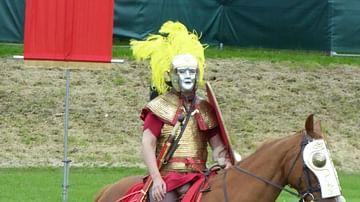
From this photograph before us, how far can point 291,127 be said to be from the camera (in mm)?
20078

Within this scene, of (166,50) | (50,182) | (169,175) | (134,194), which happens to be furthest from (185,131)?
(50,182)

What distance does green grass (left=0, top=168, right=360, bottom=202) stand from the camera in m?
14.6

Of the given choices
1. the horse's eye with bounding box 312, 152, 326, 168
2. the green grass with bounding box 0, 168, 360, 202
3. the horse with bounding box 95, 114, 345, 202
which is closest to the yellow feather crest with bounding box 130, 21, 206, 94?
the horse with bounding box 95, 114, 345, 202

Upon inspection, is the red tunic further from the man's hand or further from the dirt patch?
the dirt patch

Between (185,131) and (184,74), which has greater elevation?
(184,74)

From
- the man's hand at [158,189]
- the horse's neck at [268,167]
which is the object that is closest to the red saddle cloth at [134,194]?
the man's hand at [158,189]

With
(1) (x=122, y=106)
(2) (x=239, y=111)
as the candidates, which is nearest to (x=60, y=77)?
(1) (x=122, y=106)

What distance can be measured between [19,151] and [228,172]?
428 inches

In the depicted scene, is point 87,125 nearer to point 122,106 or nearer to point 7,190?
point 122,106

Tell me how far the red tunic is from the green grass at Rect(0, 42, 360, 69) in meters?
14.2

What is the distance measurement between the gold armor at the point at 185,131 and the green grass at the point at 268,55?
1417cm

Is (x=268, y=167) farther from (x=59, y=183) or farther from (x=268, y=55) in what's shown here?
(x=268, y=55)

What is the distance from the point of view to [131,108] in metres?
20.3

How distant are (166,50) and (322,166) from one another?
196cm
